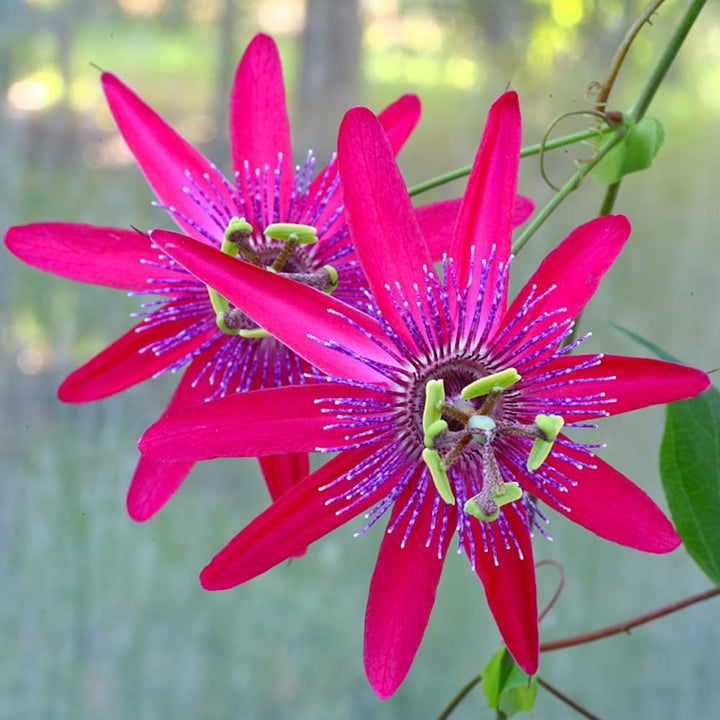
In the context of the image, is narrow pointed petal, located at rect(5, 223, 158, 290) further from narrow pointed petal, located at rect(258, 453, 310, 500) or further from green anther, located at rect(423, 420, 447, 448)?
green anther, located at rect(423, 420, 447, 448)

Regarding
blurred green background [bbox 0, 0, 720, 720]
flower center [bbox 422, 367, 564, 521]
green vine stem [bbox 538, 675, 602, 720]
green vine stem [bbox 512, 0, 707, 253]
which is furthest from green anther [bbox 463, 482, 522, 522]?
blurred green background [bbox 0, 0, 720, 720]

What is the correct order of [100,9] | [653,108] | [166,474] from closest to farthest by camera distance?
1. [166,474]
2. [653,108]
3. [100,9]

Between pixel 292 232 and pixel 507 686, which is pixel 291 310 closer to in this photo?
pixel 292 232

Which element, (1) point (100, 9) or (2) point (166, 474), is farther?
(1) point (100, 9)

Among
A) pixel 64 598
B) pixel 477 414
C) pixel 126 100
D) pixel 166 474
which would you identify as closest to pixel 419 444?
pixel 477 414

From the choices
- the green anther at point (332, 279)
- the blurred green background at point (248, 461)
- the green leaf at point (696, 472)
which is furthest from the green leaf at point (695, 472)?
the blurred green background at point (248, 461)

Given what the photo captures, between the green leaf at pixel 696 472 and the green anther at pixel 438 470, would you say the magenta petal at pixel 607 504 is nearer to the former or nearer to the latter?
the green anther at pixel 438 470

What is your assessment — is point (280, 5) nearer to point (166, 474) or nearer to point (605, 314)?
point (605, 314)
